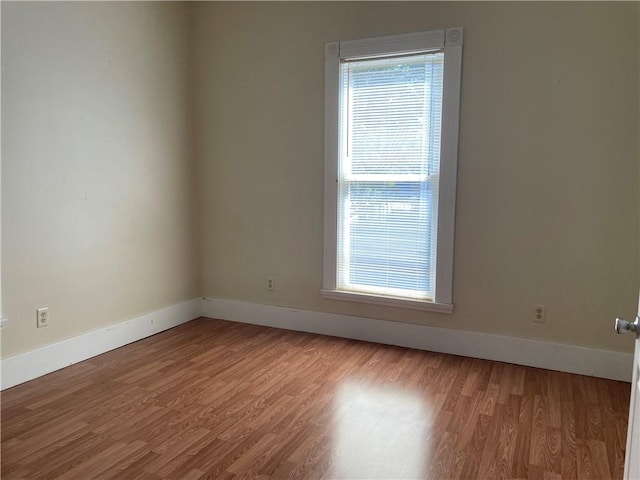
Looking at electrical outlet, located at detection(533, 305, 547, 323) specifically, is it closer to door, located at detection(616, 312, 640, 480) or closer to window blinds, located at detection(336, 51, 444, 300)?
window blinds, located at detection(336, 51, 444, 300)

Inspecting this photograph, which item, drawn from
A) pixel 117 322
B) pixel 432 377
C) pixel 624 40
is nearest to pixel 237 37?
pixel 117 322

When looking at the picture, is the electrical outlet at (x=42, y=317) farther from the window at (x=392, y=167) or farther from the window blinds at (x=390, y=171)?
the window blinds at (x=390, y=171)

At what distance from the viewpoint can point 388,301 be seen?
365 centimetres

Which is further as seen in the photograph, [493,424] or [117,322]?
[117,322]

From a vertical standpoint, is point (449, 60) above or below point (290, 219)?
above

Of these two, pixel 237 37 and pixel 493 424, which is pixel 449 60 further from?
pixel 493 424

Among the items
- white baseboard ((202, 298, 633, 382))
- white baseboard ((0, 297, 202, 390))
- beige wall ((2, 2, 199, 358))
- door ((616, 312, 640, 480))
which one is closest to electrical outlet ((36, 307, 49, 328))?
beige wall ((2, 2, 199, 358))

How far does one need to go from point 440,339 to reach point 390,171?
4.02 ft

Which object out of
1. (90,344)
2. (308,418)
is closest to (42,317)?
(90,344)

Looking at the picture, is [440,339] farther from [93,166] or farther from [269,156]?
[93,166]

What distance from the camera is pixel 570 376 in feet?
10.3

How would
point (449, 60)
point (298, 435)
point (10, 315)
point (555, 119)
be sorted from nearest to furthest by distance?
point (298, 435), point (10, 315), point (555, 119), point (449, 60)

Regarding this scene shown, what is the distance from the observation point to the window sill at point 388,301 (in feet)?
11.5

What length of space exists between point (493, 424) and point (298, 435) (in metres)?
0.97
